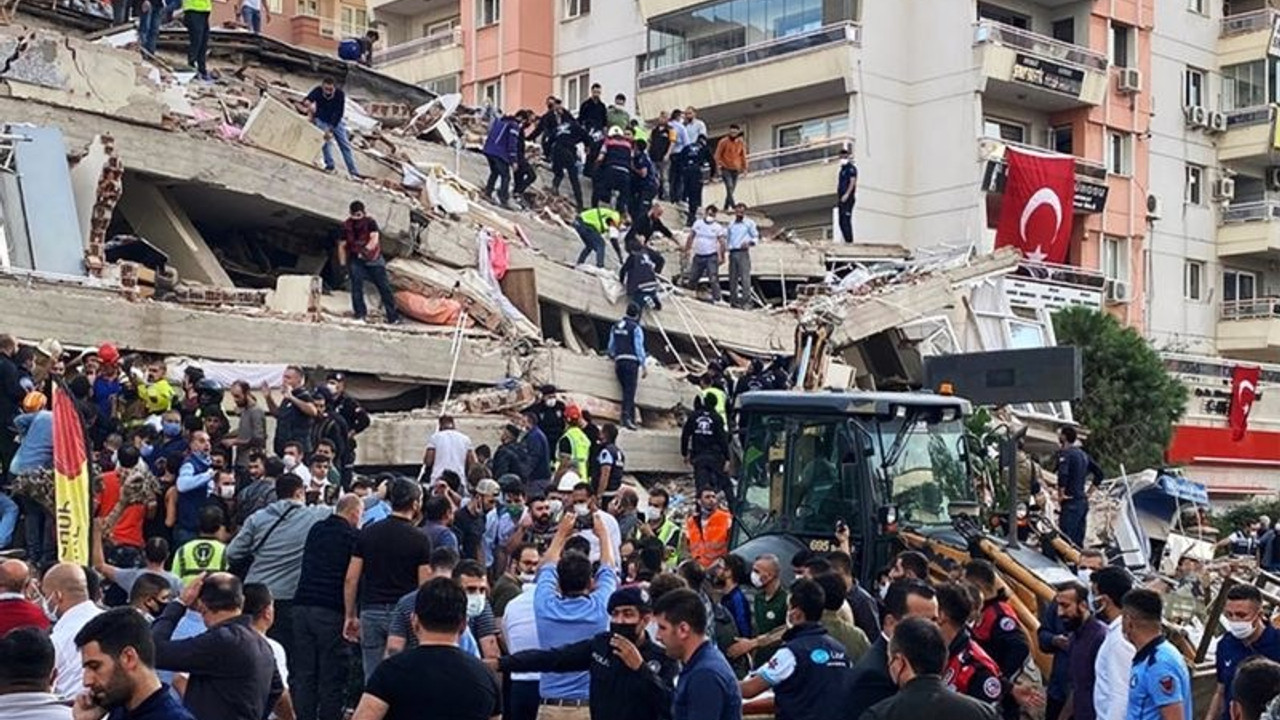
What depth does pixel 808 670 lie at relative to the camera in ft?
25.4

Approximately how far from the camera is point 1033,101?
4309 centimetres

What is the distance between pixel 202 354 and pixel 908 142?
84.8 ft

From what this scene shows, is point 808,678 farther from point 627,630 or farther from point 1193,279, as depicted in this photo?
point 1193,279

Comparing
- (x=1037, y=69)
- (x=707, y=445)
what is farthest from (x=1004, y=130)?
(x=707, y=445)

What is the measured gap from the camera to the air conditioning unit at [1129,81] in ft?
145

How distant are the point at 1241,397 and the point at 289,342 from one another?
2838 cm

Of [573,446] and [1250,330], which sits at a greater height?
[1250,330]

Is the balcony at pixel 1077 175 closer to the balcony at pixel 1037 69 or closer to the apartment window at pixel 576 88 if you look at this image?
the balcony at pixel 1037 69

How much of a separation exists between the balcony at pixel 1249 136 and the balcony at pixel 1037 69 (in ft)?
17.8

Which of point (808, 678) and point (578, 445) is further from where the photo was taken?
point (578, 445)

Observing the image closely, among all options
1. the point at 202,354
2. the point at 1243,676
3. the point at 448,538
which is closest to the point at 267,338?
the point at 202,354

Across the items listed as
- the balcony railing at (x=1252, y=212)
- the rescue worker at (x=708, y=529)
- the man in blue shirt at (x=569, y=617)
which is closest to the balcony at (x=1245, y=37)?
the balcony railing at (x=1252, y=212)

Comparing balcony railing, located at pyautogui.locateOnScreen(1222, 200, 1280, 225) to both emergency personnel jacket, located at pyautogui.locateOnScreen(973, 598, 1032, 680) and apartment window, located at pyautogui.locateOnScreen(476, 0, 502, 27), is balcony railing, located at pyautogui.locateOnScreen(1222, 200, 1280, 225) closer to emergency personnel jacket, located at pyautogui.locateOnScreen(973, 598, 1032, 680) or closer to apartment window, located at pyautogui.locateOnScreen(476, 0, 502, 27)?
apartment window, located at pyautogui.locateOnScreen(476, 0, 502, 27)

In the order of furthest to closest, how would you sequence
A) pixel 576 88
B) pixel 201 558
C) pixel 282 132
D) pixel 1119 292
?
pixel 576 88 < pixel 1119 292 < pixel 282 132 < pixel 201 558
